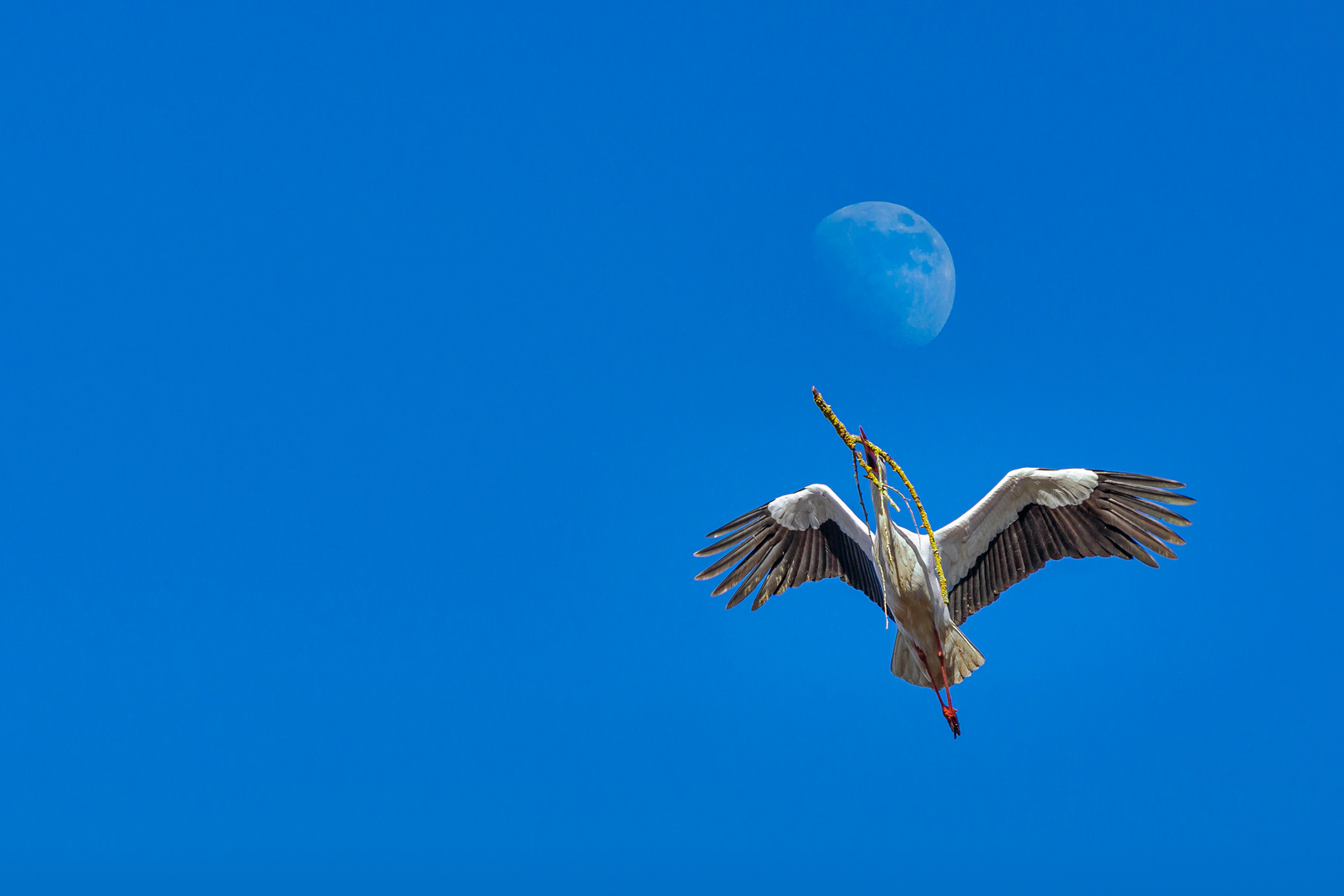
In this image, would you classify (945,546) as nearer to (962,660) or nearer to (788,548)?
(962,660)

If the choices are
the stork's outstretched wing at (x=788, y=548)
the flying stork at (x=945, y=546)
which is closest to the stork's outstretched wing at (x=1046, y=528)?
the flying stork at (x=945, y=546)

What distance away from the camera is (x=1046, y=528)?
40.5ft

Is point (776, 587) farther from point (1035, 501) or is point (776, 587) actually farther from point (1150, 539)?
point (1150, 539)

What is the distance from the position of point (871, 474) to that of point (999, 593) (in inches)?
119

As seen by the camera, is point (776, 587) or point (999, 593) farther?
point (776, 587)

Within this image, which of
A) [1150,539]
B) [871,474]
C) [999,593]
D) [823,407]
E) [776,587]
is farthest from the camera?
[776,587]

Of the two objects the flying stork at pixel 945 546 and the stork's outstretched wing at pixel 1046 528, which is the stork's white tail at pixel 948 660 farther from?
the stork's outstretched wing at pixel 1046 528

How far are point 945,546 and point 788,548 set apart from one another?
2123 mm

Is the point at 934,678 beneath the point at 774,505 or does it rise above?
beneath

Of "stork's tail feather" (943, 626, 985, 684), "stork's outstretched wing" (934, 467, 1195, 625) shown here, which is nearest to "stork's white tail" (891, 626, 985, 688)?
"stork's tail feather" (943, 626, 985, 684)

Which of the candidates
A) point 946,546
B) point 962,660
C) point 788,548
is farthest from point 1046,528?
point 788,548

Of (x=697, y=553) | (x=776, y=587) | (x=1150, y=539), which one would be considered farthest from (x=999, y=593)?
(x=697, y=553)

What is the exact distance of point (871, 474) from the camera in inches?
431

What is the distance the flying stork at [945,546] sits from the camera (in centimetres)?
1167
